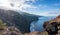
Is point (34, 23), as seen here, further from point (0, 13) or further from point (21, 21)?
point (0, 13)

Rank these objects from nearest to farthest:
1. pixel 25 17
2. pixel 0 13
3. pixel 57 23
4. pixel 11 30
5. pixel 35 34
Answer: pixel 11 30 → pixel 57 23 → pixel 35 34 → pixel 0 13 → pixel 25 17

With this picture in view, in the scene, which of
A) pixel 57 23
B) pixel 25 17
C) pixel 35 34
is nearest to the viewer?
pixel 57 23

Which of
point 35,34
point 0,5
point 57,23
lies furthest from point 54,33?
point 0,5

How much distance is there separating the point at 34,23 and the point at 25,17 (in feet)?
3.43

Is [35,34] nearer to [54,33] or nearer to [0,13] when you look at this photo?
[54,33]

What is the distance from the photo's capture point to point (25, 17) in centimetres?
1311

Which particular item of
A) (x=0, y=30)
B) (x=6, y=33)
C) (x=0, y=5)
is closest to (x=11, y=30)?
(x=6, y=33)

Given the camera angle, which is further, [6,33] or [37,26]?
[37,26]

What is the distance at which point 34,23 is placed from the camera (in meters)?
12.7

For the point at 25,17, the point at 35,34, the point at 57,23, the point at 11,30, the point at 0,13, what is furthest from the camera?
the point at 25,17

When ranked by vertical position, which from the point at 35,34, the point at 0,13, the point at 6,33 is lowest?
the point at 35,34

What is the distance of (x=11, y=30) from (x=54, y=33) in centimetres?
291

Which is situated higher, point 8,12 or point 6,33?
point 8,12

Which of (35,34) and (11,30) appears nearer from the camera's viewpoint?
(11,30)
